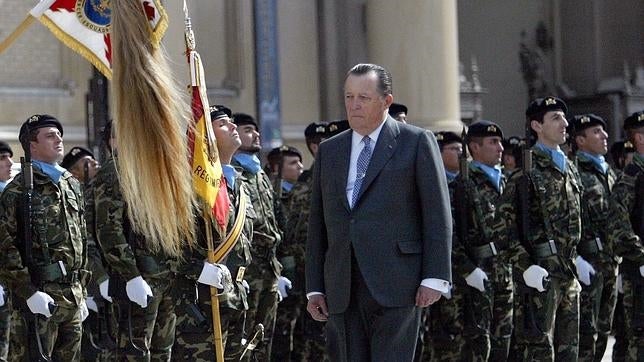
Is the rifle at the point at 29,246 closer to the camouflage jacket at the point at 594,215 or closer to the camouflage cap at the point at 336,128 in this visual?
the camouflage cap at the point at 336,128

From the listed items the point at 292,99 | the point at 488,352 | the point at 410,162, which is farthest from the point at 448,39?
the point at 410,162

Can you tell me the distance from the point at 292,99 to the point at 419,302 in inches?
406

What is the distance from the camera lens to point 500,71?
813 inches

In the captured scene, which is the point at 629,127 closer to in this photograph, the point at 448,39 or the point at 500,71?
the point at 448,39

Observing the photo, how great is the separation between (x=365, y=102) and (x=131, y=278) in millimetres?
2177

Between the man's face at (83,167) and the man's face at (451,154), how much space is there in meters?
2.63

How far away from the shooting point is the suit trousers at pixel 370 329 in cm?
656

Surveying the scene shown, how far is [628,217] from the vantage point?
10.1 m

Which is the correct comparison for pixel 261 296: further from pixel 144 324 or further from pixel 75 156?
pixel 75 156

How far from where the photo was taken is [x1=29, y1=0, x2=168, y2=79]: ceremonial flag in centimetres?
777

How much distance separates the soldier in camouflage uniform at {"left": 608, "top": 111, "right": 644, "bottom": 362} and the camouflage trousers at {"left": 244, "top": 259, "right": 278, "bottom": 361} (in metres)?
2.53

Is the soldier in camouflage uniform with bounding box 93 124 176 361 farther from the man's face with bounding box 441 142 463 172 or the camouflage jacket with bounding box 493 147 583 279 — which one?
the man's face with bounding box 441 142 463 172

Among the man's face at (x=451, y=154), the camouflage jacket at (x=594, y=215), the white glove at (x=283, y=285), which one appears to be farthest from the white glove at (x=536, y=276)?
the white glove at (x=283, y=285)

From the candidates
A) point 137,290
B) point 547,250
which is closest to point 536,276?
point 547,250
